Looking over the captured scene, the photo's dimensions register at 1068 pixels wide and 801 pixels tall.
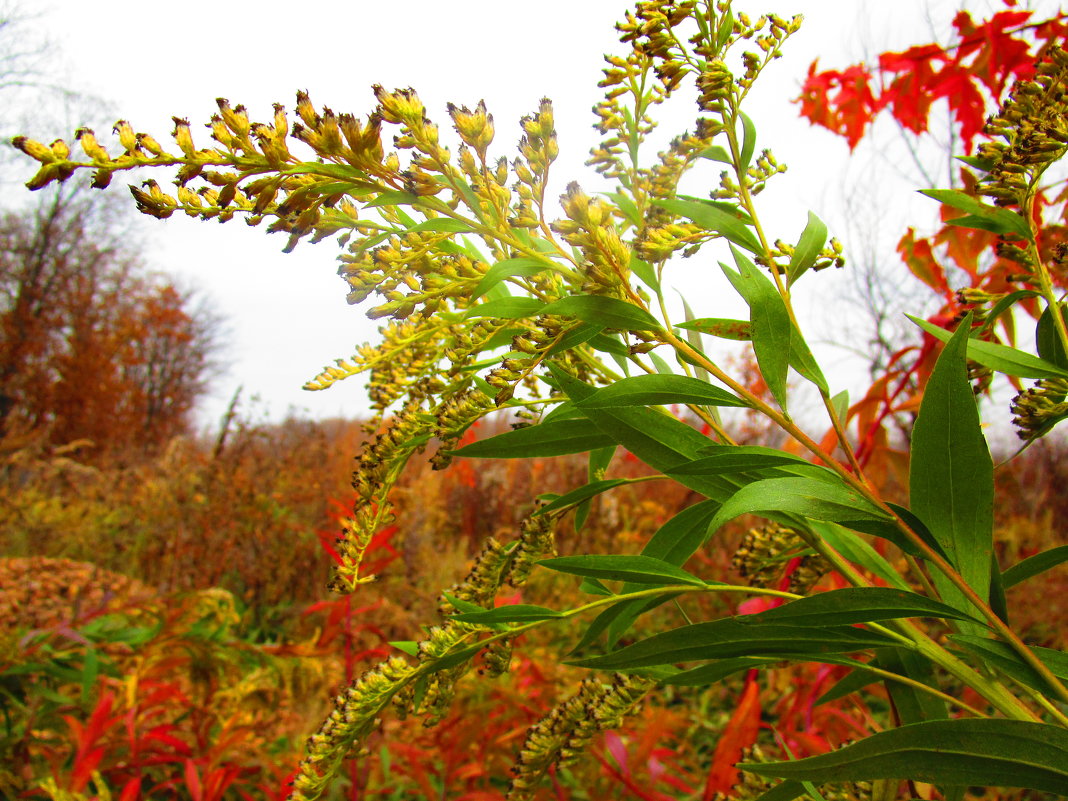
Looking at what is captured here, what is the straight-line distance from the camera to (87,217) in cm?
1644

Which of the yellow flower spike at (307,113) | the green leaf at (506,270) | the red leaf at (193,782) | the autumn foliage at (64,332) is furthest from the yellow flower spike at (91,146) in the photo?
the autumn foliage at (64,332)

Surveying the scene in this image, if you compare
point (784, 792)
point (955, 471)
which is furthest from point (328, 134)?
point (784, 792)

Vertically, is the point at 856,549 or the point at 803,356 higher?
the point at 803,356

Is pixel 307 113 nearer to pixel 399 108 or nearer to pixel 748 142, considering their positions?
pixel 399 108

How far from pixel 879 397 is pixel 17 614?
2.40 meters

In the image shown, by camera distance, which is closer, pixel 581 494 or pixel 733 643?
pixel 733 643

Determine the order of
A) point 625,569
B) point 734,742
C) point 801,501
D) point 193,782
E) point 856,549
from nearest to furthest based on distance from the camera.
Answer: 1. point 801,501
2. point 625,569
3. point 856,549
4. point 734,742
5. point 193,782

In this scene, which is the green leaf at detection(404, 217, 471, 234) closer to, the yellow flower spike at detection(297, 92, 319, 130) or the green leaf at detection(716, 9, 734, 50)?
the yellow flower spike at detection(297, 92, 319, 130)

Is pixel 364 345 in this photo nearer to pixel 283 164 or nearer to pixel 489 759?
pixel 283 164

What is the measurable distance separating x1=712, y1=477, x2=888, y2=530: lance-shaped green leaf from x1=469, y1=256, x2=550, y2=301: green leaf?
0.19m

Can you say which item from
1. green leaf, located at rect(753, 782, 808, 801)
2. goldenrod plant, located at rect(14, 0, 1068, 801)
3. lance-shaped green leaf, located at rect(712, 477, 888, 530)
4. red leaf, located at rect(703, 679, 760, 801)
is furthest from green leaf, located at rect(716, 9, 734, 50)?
red leaf, located at rect(703, 679, 760, 801)

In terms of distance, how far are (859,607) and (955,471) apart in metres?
0.11

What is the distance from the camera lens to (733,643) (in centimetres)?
41

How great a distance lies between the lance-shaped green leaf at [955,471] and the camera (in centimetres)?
38
